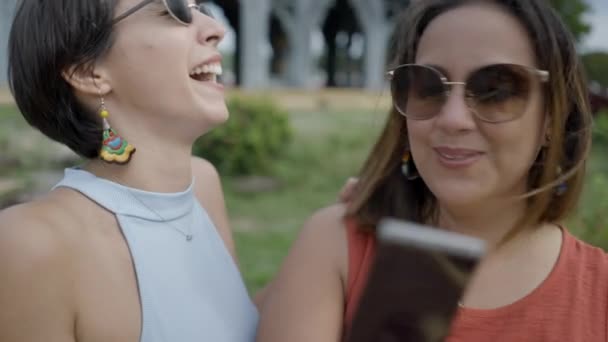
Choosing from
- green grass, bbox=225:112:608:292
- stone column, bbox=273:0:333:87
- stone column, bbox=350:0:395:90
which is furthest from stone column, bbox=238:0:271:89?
stone column, bbox=350:0:395:90

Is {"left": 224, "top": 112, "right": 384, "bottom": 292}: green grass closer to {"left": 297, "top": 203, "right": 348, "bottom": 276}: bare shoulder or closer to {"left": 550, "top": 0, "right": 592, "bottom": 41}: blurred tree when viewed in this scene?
{"left": 297, "top": 203, "right": 348, "bottom": 276}: bare shoulder

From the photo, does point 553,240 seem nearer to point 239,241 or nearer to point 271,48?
point 239,241

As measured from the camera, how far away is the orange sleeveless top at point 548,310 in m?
1.43

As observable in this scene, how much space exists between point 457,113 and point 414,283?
73cm

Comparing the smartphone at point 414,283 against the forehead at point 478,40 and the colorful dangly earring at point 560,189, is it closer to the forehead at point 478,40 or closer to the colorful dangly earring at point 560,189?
the forehead at point 478,40

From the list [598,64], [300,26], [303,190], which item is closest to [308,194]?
[303,190]

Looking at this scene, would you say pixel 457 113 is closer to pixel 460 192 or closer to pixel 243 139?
pixel 460 192

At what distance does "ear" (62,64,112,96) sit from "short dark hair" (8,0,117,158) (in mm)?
13

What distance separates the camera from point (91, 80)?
4.84ft

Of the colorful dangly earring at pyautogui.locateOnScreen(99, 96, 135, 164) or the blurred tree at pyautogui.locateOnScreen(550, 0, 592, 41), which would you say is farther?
the blurred tree at pyautogui.locateOnScreen(550, 0, 592, 41)

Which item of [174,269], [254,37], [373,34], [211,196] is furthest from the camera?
[373,34]

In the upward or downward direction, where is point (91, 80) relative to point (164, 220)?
upward

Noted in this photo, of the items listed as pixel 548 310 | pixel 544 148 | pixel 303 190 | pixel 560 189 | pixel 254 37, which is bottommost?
pixel 303 190

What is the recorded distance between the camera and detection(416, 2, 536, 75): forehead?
1401mm
